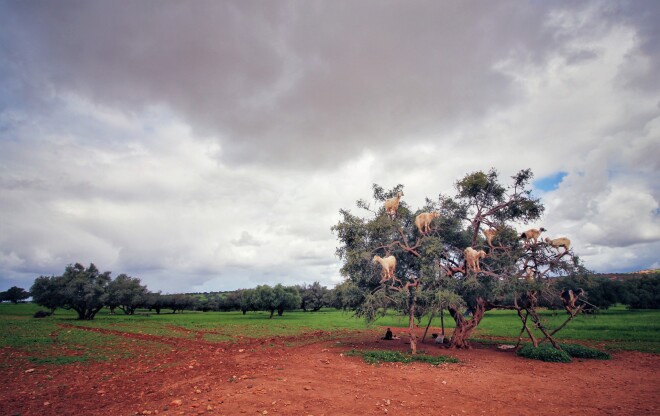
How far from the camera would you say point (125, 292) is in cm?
6431

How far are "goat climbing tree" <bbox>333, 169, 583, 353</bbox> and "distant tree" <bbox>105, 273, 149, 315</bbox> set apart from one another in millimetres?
56142

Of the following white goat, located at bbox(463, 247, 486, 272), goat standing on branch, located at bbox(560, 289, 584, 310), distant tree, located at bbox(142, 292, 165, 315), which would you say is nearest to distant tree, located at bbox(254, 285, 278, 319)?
distant tree, located at bbox(142, 292, 165, 315)

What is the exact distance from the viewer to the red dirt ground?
9883mm

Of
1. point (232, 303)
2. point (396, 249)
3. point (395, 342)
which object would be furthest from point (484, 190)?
point (232, 303)

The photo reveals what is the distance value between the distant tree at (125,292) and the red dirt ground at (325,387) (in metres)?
48.2

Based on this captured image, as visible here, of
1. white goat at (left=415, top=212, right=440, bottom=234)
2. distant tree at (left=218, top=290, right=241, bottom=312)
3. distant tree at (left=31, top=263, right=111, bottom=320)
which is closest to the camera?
white goat at (left=415, top=212, right=440, bottom=234)

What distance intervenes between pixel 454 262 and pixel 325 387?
13.7 meters

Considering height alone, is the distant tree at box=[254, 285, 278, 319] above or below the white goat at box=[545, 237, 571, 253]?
below

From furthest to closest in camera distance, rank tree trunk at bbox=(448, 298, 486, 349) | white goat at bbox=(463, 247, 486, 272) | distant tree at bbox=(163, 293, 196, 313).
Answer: distant tree at bbox=(163, 293, 196, 313)
tree trunk at bbox=(448, 298, 486, 349)
white goat at bbox=(463, 247, 486, 272)

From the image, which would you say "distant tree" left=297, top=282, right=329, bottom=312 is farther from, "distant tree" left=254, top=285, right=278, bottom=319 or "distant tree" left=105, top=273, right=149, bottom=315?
A: "distant tree" left=105, top=273, right=149, bottom=315

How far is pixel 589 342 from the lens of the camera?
24.9 metres

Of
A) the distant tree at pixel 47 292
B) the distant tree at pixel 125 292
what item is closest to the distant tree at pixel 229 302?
the distant tree at pixel 125 292

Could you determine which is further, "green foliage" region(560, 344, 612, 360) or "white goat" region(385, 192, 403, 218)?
"white goat" region(385, 192, 403, 218)

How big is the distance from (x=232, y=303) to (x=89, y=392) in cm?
8785
